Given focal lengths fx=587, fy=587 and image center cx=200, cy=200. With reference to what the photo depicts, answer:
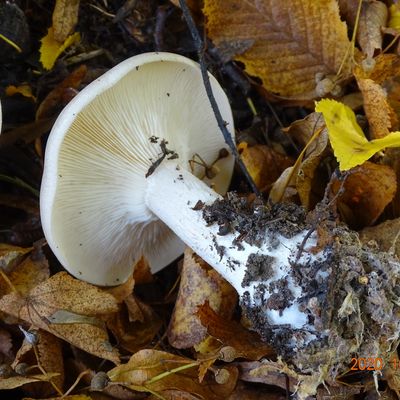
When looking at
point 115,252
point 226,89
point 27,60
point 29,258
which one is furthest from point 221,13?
point 29,258

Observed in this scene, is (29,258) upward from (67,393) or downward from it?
upward

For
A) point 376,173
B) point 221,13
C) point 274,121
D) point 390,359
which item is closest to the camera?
point 390,359

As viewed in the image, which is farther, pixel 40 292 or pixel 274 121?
pixel 274 121

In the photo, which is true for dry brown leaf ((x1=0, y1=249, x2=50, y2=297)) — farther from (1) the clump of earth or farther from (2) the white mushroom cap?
(1) the clump of earth

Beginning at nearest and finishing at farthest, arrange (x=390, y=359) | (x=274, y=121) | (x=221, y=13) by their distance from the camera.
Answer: (x=390, y=359) → (x=221, y=13) → (x=274, y=121)

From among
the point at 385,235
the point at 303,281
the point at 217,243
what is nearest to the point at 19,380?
the point at 217,243

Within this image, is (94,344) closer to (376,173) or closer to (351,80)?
(376,173)

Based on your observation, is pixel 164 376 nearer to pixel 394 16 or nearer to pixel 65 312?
pixel 65 312

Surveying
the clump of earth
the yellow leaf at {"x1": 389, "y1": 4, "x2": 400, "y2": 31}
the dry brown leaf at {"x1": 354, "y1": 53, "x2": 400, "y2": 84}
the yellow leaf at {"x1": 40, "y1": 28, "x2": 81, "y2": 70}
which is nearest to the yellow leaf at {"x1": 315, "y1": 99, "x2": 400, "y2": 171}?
the clump of earth
